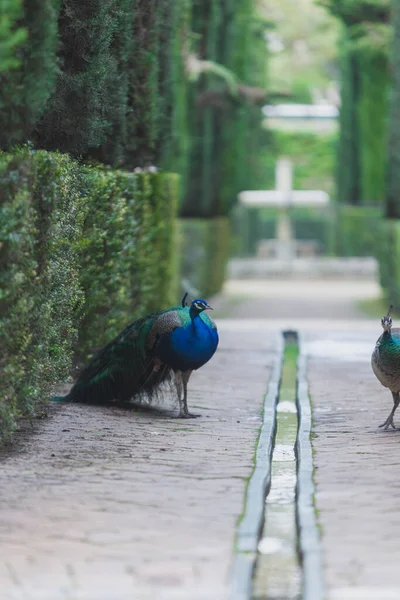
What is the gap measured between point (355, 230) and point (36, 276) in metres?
33.5

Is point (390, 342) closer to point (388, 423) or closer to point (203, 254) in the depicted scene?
point (388, 423)

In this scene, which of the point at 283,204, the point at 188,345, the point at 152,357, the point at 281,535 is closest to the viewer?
the point at 281,535

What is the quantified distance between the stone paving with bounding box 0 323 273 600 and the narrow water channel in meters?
0.20

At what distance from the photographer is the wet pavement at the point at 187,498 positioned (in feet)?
22.5

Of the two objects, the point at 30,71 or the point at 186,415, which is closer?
the point at 30,71

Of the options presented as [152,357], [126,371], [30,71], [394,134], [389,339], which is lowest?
[126,371]

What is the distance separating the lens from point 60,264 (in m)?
12.0

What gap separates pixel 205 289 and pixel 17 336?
21.7 meters

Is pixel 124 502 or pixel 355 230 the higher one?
pixel 355 230

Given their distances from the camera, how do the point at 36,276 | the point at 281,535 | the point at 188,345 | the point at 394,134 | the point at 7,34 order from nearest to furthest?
the point at 281,535 → the point at 7,34 → the point at 36,276 → the point at 188,345 → the point at 394,134

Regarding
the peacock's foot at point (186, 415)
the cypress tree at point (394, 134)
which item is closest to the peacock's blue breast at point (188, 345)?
the peacock's foot at point (186, 415)

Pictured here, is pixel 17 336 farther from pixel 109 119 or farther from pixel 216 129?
pixel 216 129

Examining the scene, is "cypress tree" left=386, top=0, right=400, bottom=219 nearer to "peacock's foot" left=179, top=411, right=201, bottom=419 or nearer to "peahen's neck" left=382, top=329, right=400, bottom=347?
"peacock's foot" left=179, top=411, right=201, bottom=419

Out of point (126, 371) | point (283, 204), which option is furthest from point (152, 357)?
point (283, 204)
